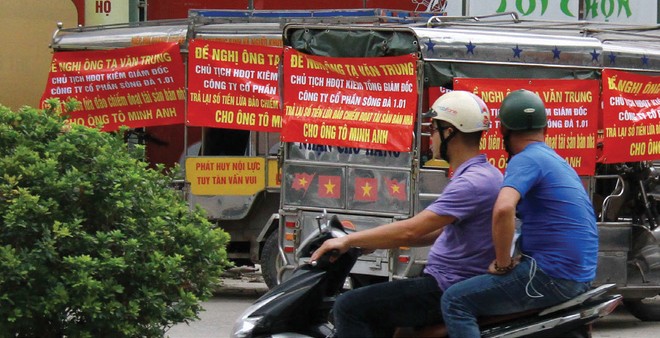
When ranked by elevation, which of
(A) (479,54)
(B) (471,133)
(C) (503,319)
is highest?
(A) (479,54)

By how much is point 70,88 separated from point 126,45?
28.9 inches

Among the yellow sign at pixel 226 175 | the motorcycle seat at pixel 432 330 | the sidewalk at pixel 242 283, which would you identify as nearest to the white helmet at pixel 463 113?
the motorcycle seat at pixel 432 330

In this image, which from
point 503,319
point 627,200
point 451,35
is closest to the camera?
point 503,319

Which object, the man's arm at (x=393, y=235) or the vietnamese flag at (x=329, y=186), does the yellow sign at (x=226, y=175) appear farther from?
the man's arm at (x=393, y=235)

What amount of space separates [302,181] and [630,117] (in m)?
2.90

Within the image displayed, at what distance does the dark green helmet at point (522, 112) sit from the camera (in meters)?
4.91

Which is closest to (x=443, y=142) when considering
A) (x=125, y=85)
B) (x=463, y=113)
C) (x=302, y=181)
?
(x=463, y=113)

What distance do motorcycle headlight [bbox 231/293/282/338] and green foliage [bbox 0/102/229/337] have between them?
47.1 inches

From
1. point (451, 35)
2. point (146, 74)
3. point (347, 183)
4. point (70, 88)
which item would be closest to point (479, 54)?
point (451, 35)

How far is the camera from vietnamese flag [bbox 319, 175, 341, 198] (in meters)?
9.88

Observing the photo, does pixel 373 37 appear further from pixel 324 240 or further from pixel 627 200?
pixel 324 240

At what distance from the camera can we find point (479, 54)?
9.70 m

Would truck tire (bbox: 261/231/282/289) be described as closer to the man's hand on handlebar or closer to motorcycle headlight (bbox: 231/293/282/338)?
motorcycle headlight (bbox: 231/293/282/338)

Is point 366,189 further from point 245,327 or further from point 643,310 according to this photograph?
point 245,327
